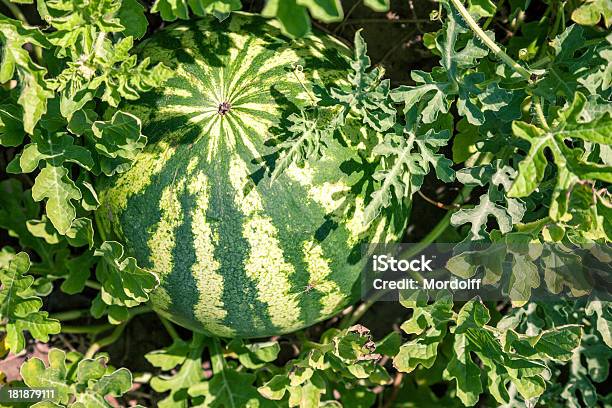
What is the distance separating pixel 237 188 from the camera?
7.55ft

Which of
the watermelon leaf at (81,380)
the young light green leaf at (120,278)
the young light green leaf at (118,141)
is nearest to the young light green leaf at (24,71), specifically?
the young light green leaf at (118,141)

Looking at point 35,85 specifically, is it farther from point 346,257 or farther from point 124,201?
point 346,257

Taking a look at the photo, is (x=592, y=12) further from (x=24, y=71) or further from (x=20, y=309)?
(x=20, y=309)

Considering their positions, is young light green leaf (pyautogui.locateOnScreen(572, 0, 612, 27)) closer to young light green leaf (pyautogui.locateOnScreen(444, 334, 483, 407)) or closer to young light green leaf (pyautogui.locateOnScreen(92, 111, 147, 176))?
young light green leaf (pyautogui.locateOnScreen(444, 334, 483, 407))

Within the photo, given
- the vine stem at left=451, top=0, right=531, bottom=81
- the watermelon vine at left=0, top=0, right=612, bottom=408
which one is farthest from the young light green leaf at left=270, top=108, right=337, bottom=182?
the vine stem at left=451, top=0, right=531, bottom=81

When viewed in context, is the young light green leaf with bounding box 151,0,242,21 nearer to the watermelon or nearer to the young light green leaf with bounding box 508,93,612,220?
the watermelon

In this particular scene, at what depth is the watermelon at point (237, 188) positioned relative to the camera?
7.60ft

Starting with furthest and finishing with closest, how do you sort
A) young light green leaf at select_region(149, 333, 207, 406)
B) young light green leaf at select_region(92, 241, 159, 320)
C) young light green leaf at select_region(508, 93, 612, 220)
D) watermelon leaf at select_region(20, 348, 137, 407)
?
young light green leaf at select_region(149, 333, 207, 406) → watermelon leaf at select_region(20, 348, 137, 407) → young light green leaf at select_region(92, 241, 159, 320) → young light green leaf at select_region(508, 93, 612, 220)

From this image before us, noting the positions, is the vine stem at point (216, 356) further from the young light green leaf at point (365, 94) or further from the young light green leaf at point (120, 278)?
the young light green leaf at point (365, 94)

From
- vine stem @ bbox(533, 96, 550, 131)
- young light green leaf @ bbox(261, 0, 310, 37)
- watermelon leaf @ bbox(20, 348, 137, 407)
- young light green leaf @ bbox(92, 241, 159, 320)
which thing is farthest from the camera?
watermelon leaf @ bbox(20, 348, 137, 407)

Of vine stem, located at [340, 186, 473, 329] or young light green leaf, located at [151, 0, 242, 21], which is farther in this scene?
vine stem, located at [340, 186, 473, 329]

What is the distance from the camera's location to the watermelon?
7.60 feet

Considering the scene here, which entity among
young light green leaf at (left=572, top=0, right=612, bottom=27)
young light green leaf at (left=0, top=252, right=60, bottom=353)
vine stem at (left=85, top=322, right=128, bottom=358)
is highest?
young light green leaf at (left=572, top=0, right=612, bottom=27)

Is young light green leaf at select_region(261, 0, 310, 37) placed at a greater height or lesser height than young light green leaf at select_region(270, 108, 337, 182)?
greater
